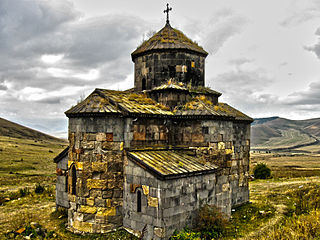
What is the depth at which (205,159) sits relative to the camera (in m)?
10.1

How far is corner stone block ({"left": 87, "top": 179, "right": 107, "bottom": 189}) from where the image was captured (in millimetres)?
8977

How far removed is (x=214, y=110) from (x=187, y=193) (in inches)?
144

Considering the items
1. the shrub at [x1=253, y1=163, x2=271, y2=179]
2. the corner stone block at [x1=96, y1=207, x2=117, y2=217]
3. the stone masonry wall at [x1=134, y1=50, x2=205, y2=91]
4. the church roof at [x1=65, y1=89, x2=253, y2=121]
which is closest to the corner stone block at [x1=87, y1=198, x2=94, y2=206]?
the corner stone block at [x1=96, y1=207, x2=117, y2=217]

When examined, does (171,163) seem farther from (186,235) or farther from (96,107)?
(96,107)

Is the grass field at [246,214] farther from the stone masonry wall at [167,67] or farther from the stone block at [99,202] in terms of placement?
the stone masonry wall at [167,67]

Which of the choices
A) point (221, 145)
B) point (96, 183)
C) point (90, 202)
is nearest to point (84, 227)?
point (90, 202)

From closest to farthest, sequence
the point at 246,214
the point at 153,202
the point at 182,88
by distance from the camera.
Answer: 1. the point at 153,202
2. the point at 182,88
3. the point at 246,214

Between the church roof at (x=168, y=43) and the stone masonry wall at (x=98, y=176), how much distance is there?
4.29 metres

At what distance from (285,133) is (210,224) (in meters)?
155

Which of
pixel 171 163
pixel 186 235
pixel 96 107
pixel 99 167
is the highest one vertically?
pixel 96 107

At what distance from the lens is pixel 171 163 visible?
8.95 m

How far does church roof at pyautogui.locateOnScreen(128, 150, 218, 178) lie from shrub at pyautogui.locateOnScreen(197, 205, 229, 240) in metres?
1.38

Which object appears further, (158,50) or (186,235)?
(158,50)

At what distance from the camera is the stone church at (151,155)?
832cm
